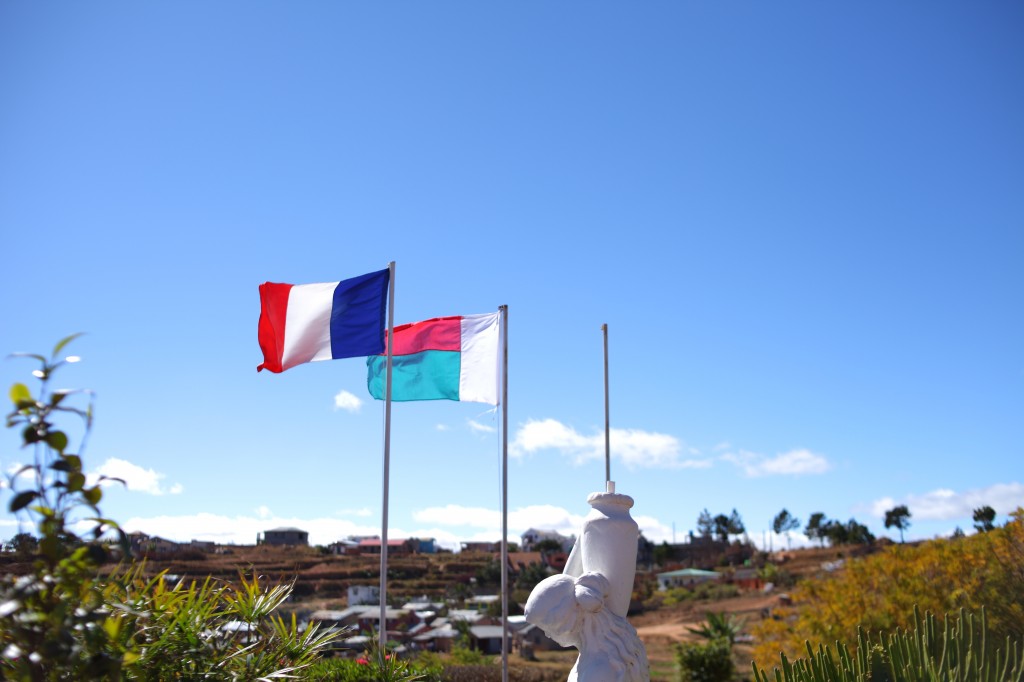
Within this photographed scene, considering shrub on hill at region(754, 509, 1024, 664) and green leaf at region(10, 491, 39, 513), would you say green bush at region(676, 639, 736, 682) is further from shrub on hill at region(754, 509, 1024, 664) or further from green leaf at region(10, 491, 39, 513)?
green leaf at region(10, 491, 39, 513)

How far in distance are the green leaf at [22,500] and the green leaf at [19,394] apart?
1.00ft

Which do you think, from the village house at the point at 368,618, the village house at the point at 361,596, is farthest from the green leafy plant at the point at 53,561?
the village house at the point at 361,596

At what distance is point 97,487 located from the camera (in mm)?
3219

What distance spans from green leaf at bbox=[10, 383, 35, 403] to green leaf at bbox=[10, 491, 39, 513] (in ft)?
1.00

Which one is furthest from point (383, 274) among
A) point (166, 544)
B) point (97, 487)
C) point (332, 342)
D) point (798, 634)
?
point (166, 544)

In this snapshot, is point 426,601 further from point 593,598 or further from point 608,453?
point 593,598

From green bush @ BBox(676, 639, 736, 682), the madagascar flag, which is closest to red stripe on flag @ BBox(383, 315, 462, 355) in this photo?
the madagascar flag

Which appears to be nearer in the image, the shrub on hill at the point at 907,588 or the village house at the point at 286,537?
the shrub on hill at the point at 907,588

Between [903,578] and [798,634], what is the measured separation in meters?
2.53

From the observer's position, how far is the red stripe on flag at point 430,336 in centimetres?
1334

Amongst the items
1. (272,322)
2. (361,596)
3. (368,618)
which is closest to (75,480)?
(272,322)

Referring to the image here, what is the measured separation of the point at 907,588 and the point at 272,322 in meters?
13.3

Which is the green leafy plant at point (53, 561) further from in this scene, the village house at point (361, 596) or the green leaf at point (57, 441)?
the village house at point (361, 596)

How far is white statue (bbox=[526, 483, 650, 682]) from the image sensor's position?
5.70 meters
